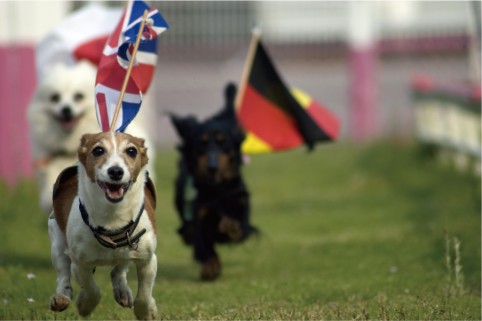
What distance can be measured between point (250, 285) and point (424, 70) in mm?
13914

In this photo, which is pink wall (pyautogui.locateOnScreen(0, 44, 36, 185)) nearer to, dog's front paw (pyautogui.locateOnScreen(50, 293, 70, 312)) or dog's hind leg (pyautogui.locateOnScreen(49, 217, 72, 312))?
dog's hind leg (pyautogui.locateOnScreen(49, 217, 72, 312))

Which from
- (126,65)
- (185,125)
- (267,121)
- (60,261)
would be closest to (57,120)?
(185,125)

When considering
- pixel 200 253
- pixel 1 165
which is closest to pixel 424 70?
pixel 1 165

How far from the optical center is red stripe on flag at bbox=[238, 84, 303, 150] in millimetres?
8727

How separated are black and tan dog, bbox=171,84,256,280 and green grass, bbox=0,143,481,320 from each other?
0.94ft

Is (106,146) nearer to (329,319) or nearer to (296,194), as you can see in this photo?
(329,319)

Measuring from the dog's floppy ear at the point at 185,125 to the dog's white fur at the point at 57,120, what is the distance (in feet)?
1.91

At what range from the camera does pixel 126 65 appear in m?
6.04

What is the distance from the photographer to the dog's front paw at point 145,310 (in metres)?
5.57

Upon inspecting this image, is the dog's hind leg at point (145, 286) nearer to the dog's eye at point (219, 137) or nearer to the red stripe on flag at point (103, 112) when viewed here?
the red stripe on flag at point (103, 112)

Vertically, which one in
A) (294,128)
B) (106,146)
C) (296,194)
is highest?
(106,146)

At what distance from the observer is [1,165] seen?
1172 cm

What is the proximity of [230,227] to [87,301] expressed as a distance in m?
2.18

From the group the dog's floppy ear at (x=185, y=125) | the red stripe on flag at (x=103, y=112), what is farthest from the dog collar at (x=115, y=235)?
the dog's floppy ear at (x=185, y=125)
